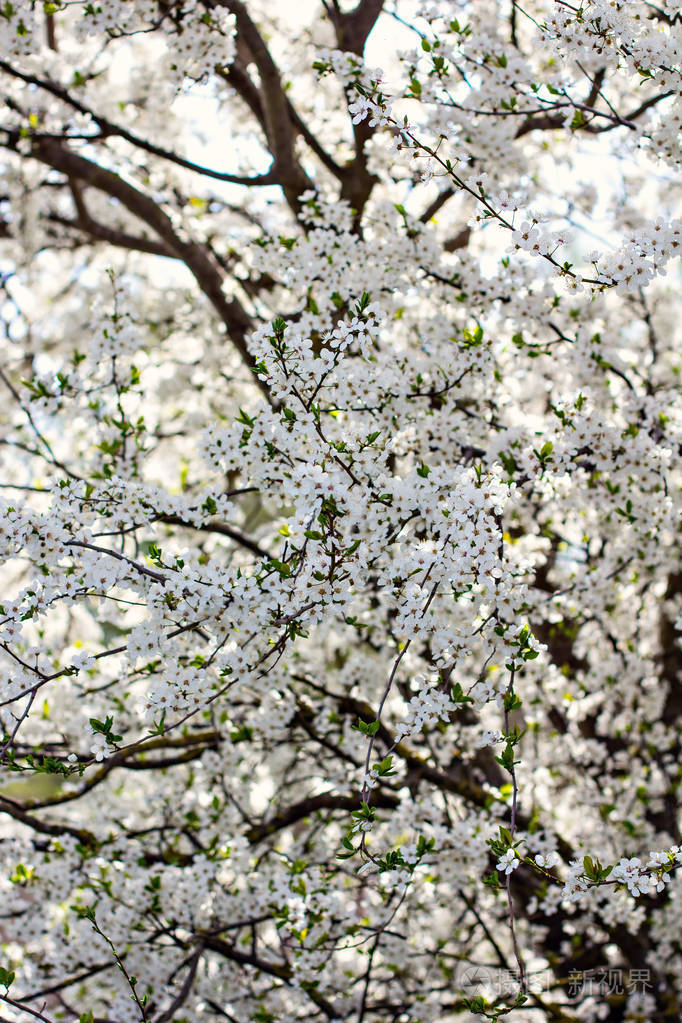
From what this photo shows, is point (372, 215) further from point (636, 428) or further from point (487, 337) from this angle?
point (636, 428)

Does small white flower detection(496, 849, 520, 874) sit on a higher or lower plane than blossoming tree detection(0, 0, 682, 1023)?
lower

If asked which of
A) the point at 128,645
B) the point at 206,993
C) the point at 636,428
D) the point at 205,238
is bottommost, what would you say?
the point at 206,993

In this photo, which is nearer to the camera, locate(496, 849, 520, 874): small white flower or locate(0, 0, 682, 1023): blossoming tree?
locate(496, 849, 520, 874): small white flower

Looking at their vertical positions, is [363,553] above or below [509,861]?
above

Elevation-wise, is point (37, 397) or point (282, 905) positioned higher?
point (37, 397)

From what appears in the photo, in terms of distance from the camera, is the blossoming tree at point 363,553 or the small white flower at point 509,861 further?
the blossoming tree at point 363,553

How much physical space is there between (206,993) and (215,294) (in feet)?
13.8

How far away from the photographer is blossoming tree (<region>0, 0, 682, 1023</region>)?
2.78 meters

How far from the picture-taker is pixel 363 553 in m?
2.90

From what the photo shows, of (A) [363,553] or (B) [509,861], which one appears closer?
(B) [509,861]

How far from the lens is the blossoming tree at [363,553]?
2.78 m

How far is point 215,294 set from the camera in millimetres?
5320

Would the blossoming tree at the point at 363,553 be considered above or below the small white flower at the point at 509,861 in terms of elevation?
above

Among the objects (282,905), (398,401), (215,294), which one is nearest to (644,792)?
(282,905)
